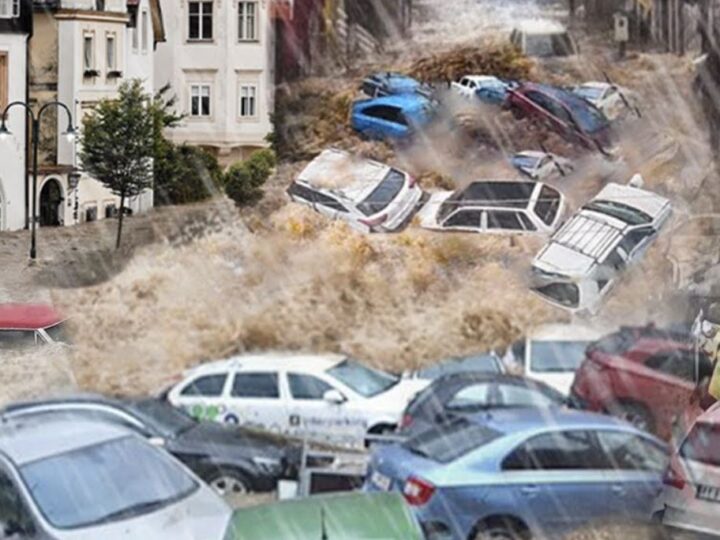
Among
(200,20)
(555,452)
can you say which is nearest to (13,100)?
(200,20)

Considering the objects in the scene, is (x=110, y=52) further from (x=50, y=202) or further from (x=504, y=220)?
(x=504, y=220)

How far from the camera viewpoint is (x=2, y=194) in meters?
3.96

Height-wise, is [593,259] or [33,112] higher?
[33,112]

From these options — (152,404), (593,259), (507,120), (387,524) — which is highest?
(507,120)

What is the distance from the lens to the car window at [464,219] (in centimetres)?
399

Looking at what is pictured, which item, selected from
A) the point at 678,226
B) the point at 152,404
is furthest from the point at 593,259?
the point at 152,404

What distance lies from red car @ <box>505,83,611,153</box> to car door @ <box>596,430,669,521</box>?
750 millimetres

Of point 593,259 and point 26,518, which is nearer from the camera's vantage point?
point 26,518

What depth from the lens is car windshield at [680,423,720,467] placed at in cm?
409

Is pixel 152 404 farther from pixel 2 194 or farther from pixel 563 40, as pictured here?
pixel 563 40

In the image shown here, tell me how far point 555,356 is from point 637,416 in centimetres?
27

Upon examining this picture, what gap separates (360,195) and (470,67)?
44cm

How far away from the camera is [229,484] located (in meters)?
3.93

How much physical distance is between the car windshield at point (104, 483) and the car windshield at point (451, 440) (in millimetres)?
574
